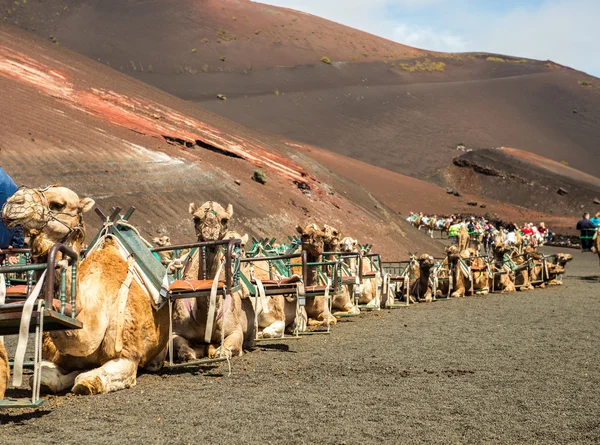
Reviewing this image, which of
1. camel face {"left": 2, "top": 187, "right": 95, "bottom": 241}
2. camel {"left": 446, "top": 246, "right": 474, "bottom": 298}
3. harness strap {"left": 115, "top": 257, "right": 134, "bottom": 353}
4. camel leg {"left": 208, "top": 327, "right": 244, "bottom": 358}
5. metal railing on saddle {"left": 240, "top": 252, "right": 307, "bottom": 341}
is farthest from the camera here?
camel {"left": 446, "top": 246, "right": 474, "bottom": 298}

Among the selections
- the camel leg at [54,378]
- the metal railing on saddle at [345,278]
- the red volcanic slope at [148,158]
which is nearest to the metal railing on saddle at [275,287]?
the metal railing on saddle at [345,278]

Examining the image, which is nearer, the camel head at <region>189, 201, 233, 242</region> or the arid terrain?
the camel head at <region>189, 201, 233, 242</region>

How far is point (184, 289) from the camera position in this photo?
814 cm

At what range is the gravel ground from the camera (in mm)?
6012

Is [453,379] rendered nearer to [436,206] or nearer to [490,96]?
[436,206]

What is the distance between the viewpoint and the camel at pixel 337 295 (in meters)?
14.8

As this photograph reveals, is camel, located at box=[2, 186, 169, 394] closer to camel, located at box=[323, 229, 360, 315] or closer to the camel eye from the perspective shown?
the camel eye

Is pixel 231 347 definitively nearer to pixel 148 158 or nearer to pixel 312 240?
pixel 312 240

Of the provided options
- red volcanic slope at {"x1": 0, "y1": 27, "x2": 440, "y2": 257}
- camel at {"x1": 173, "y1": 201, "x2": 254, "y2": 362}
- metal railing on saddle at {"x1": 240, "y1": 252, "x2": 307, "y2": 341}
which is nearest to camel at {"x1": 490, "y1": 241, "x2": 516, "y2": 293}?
red volcanic slope at {"x1": 0, "y1": 27, "x2": 440, "y2": 257}

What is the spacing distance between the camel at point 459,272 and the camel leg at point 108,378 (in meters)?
13.9

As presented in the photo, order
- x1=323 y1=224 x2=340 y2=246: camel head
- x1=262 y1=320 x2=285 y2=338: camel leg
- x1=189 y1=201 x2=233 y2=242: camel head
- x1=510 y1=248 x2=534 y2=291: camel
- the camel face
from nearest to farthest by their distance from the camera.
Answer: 1. the camel face
2. x1=189 y1=201 x2=233 y2=242: camel head
3. x1=262 y1=320 x2=285 y2=338: camel leg
4. x1=323 y1=224 x2=340 y2=246: camel head
5. x1=510 y1=248 x2=534 y2=291: camel

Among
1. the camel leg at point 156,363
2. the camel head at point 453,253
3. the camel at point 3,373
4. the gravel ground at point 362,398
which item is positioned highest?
the camel head at point 453,253

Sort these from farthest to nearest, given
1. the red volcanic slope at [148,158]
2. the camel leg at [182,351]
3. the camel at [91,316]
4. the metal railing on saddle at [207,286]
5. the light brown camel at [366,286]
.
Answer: the red volcanic slope at [148,158]
the light brown camel at [366,286]
the camel leg at [182,351]
the metal railing on saddle at [207,286]
the camel at [91,316]

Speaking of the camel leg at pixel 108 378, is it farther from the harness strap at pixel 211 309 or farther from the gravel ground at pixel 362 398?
the harness strap at pixel 211 309
